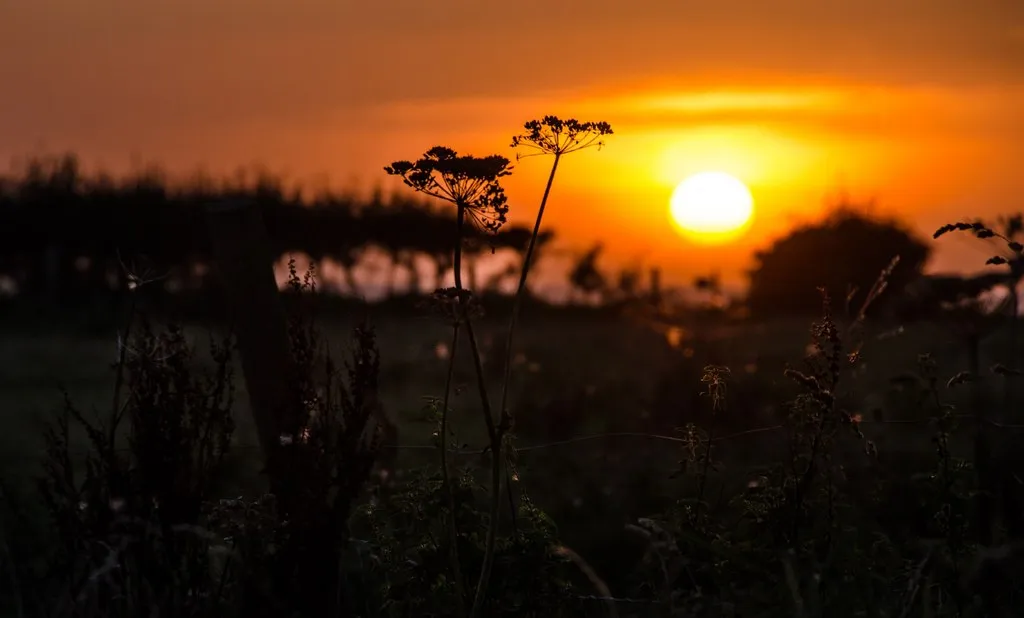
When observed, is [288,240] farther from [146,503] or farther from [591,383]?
[146,503]

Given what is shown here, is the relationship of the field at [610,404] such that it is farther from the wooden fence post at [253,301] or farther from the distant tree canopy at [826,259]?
the distant tree canopy at [826,259]

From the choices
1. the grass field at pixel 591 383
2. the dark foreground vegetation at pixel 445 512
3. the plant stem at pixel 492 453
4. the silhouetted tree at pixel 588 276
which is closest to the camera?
the plant stem at pixel 492 453

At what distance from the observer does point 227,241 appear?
4.21 metres

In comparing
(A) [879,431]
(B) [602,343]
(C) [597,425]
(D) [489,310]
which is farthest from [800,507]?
(D) [489,310]

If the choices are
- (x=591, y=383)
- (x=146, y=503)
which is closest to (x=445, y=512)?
(x=146, y=503)

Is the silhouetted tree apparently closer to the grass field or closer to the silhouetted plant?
the grass field

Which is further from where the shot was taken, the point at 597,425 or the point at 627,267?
the point at 627,267

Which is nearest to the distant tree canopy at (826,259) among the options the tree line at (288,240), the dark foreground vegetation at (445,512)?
the tree line at (288,240)

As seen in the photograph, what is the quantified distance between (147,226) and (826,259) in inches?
556

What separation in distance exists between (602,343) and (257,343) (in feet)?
49.5

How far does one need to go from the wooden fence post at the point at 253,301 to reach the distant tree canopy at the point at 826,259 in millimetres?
15784

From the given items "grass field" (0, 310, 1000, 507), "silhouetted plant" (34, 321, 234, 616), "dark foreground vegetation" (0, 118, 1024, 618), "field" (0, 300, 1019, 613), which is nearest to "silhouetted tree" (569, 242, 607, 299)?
"grass field" (0, 310, 1000, 507)

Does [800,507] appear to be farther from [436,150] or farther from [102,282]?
[102,282]

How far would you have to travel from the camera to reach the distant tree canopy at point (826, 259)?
65.4ft
